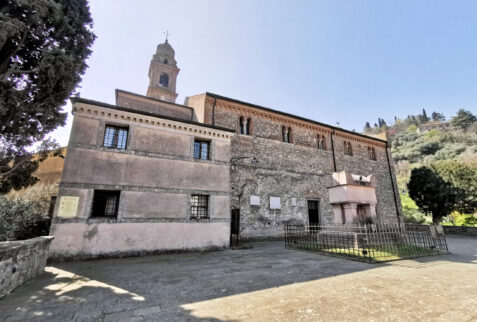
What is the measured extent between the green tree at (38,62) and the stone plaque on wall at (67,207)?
2.61 m

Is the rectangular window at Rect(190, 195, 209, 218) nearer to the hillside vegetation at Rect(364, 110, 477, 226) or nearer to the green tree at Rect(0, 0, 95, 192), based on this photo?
the green tree at Rect(0, 0, 95, 192)

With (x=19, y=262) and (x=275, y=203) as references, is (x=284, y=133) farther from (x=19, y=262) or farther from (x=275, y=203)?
(x=19, y=262)

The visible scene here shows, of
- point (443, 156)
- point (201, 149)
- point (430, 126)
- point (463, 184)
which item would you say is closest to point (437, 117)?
point (430, 126)

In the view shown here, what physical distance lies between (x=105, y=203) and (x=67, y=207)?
1322mm

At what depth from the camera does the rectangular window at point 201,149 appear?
38.1 feet

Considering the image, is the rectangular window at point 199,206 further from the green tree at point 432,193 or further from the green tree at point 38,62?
the green tree at point 432,193

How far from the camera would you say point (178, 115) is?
58.4 ft

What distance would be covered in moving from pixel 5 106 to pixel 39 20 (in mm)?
2907

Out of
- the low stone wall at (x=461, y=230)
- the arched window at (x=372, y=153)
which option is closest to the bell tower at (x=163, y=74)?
the arched window at (x=372, y=153)

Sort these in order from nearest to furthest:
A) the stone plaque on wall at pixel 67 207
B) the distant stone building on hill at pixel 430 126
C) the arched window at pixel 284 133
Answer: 1. the stone plaque on wall at pixel 67 207
2. the arched window at pixel 284 133
3. the distant stone building on hill at pixel 430 126

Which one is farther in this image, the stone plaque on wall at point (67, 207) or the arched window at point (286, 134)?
the arched window at point (286, 134)

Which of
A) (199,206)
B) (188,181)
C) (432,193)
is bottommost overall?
(199,206)

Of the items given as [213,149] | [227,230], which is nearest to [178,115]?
[213,149]

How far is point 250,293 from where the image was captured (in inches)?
172
